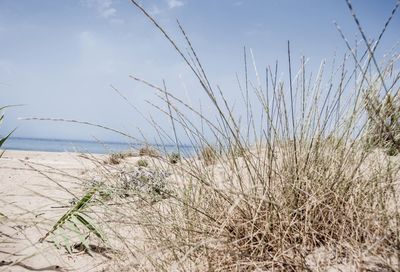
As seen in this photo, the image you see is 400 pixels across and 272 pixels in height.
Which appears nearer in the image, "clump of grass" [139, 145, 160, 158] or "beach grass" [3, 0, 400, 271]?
"beach grass" [3, 0, 400, 271]

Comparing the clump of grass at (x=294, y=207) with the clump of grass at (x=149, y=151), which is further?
the clump of grass at (x=149, y=151)

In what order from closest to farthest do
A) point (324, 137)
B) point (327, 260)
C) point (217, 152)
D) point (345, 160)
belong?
point (327, 260) < point (345, 160) < point (324, 137) < point (217, 152)

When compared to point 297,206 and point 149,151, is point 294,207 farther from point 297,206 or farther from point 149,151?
point 149,151

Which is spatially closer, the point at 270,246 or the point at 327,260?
the point at 327,260

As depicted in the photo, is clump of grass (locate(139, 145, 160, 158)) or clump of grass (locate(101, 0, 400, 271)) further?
clump of grass (locate(139, 145, 160, 158))

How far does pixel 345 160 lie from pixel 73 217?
131 centimetres

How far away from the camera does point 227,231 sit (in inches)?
47.2

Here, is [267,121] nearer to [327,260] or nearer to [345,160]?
[345,160]

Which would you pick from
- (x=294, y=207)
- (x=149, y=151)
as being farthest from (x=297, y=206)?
(x=149, y=151)

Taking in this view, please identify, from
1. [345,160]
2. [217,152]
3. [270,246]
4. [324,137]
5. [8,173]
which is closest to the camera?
[270,246]

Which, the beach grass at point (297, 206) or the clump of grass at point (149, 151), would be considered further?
the clump of grass at point (149, 151)

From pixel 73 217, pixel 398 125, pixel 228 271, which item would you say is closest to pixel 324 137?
pixel 398 125

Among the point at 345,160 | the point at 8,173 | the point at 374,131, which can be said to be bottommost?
the point at 8,173

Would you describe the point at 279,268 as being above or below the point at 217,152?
below
